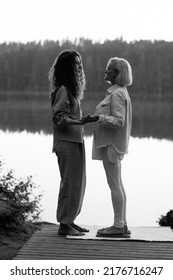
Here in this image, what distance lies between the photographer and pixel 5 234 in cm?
558

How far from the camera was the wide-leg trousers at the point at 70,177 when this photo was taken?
5125 mm

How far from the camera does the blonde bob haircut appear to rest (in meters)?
5.12

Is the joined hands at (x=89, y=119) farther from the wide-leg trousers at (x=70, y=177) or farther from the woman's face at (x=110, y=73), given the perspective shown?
the woman's face at (x=110, y=73)

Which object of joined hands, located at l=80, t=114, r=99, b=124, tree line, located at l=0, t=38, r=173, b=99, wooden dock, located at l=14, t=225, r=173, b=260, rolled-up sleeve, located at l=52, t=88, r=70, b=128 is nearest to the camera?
wooden dock, located at l=14, t=225, r=173, b=260

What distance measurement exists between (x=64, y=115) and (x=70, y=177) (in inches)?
19.4

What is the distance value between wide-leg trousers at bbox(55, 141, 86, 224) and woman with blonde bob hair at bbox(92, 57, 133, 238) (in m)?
0.17

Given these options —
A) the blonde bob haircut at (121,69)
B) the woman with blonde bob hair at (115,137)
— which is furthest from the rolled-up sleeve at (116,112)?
the blonde bob haircut at (121,69)

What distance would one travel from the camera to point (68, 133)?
5.12 m

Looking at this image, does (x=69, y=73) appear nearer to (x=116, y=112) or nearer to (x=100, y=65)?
(x=116, y=112)

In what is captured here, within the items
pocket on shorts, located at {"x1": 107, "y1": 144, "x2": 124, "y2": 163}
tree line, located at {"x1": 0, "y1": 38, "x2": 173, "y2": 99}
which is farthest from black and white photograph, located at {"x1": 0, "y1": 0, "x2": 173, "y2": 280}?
tree line, located at {"x1": 0, "y1": 38, "x2": 173, "y2": 99}

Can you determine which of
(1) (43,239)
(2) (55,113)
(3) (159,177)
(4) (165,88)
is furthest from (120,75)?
(4) (165,88)

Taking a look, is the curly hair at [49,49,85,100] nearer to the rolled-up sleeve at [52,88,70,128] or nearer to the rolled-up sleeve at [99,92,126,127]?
the rolled-up sleeve at [52,88,70,128]

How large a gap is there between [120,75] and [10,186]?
10.9 feet

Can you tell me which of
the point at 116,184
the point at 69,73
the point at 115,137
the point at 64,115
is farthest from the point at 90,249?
the point at 69,73
